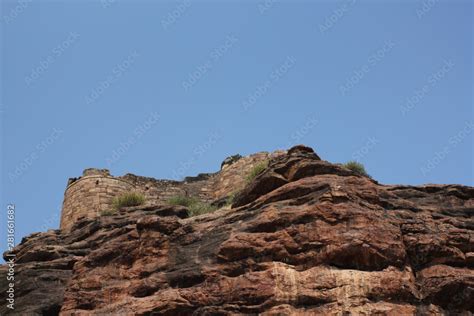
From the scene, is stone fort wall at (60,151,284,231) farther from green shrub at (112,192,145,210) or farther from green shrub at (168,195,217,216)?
green shrub at (168,195,217,216)

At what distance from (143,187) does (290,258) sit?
15.5 meters

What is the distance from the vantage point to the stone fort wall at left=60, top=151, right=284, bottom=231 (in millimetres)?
24875

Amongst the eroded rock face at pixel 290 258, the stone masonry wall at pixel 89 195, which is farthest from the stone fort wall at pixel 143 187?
the eroded rock face at pixel 290 258

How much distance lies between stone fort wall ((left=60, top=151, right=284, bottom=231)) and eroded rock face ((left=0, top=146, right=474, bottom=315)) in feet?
28.3

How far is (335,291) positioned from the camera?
12.1 m

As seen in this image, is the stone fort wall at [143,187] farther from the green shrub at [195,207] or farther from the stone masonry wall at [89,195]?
the green shrub at [195,207]

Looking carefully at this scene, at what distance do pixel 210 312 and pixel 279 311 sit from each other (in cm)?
125

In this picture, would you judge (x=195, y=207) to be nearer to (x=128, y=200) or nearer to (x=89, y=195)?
(x=128, y=200)

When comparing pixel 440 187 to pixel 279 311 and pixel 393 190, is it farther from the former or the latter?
pixel 279 311

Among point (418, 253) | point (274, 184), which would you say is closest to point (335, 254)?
point (418, 253)

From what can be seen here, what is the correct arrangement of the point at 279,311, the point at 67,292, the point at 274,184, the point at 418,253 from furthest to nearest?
the point at 274,184 → the point at 67,292 → the point at 418,253 → the point at 279,311

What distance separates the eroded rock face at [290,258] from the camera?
12.2 metres

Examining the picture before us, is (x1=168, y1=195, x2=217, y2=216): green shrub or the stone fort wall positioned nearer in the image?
(x1=168, y1=195, x2=217, y2=216): green shrub

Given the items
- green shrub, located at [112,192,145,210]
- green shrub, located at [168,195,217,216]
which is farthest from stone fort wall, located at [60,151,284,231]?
green shrub, located at [168,195,217,216]
